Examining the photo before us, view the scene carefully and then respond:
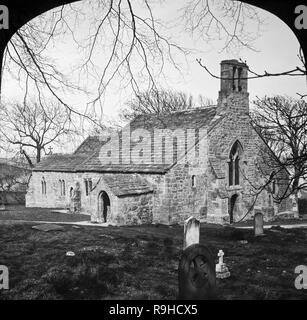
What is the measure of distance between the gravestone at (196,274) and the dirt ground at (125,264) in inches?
20.2

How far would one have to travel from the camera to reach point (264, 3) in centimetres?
407

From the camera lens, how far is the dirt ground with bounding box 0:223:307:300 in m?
6.21

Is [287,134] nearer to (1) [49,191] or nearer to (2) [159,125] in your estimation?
(2) [159,125]

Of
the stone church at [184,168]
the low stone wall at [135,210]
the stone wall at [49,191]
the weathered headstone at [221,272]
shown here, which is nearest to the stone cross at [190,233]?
the weathered headstone at [221,272]

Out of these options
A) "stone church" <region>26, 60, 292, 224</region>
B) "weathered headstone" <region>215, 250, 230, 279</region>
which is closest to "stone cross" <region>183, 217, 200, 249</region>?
"weathered headstone" <region>215, 250, 230, 279</region>

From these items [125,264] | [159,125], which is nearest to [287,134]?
[125,264]

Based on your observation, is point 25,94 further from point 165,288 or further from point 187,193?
point 187,193

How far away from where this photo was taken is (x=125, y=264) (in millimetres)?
7883

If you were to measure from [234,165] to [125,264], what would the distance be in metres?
11.7

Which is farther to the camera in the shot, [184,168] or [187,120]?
[187,120]

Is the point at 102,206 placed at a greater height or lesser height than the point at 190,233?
greater

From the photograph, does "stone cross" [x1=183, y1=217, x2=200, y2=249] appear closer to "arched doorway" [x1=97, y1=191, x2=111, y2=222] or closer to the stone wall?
"arched doorway" [x1=97, y1=191, x2=111, y2=222]

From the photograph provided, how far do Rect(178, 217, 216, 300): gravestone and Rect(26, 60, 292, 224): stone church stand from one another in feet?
29.0
